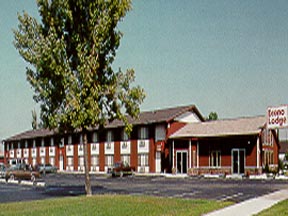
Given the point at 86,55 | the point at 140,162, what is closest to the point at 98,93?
the point at 86,55

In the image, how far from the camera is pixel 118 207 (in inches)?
621

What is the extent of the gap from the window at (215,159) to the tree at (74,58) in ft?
77.7

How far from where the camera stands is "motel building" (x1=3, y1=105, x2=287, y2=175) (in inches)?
1619

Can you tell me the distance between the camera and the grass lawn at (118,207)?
47.6ft

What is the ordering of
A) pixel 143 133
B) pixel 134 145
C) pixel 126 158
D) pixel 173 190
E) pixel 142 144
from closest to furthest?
1. pixel 173 190
2. pixel 142 144
3. pixel 143 133
4. pixel 134 145
5. pixel 126 158

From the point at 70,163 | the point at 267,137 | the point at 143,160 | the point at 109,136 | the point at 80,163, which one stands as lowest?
the point at 70,163

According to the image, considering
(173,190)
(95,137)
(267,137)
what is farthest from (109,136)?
(173,190)

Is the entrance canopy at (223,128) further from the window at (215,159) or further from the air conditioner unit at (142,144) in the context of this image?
the air conditioner unit at (142,144)

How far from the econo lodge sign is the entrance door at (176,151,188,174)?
1030 centimetres

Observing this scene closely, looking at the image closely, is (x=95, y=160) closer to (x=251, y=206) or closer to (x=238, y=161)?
(x=238, y=161)

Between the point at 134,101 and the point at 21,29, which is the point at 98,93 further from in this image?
the point at 21,29

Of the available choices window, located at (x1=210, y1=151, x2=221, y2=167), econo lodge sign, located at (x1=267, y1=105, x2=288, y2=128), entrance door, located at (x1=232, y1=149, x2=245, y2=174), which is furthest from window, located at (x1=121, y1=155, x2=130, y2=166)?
econo lodge sign, located at (x1=267, y1=105, x2=288, y2=128)

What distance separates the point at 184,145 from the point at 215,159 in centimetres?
426

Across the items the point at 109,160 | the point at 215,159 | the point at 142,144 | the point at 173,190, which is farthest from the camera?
the point at 109,160
